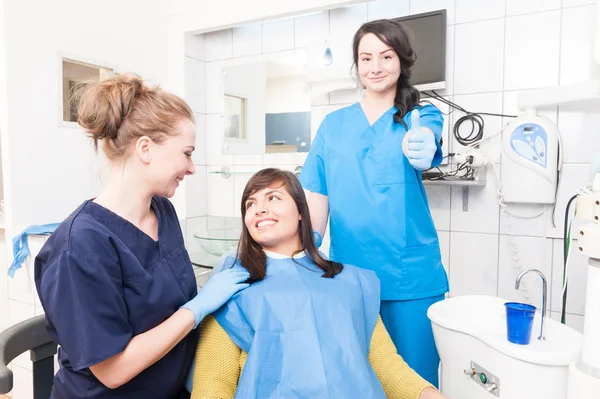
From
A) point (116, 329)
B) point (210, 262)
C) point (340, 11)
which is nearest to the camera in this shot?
point (116, 329)

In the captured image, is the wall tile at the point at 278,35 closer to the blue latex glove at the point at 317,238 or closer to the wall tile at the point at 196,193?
the wall tile at the point at 196,193

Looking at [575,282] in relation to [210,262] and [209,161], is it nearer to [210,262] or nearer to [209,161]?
[210,262]

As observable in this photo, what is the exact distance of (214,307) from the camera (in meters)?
1.06

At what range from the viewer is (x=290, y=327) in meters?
1.13

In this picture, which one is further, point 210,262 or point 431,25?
point 431,25

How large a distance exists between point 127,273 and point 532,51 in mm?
1930

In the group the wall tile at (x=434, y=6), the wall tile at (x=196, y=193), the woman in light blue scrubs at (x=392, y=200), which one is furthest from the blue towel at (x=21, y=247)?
the wall tile at (x=434, y=6)

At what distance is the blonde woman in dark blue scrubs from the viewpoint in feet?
2.93

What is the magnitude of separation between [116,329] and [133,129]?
436mm

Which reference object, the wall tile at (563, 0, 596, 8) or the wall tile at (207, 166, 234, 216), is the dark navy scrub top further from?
the wall tile at (563, 0, 596, 8)

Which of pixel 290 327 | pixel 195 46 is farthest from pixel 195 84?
pixel 290 327

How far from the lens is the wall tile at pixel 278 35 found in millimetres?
2627

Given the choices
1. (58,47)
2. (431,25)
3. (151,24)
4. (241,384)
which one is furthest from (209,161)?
(241,384)

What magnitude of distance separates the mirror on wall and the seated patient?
51.7 inches
